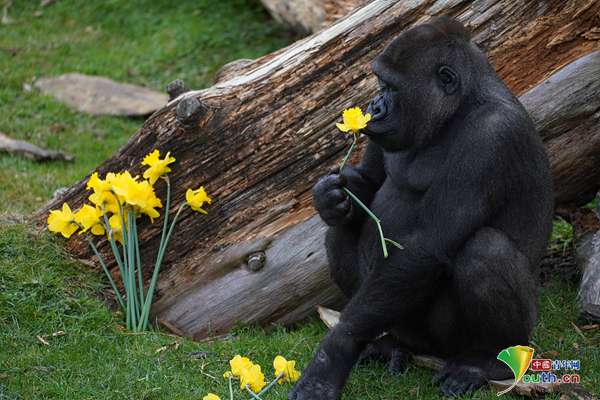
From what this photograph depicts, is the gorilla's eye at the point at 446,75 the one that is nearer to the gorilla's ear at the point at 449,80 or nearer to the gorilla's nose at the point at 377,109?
the gorilla's ear at the point at 449,80

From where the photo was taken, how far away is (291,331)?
202 inches

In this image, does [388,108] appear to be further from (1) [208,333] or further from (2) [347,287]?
(1) [208,333]

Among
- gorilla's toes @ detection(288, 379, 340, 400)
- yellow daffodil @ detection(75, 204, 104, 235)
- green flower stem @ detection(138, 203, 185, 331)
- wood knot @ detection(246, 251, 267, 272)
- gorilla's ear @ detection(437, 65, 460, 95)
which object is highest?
gorilla's ear @ detection(437, 65, 460, 95)

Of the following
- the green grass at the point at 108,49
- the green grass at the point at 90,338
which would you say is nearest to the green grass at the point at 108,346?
the green grass at the point at 90,338

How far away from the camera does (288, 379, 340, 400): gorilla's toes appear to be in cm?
412

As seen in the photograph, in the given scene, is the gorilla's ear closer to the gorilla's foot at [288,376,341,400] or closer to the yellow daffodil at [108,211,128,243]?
the gorilla's foot at [288,376,341,400]

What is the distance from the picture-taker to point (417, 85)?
411cm

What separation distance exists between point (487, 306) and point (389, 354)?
0.74 meters

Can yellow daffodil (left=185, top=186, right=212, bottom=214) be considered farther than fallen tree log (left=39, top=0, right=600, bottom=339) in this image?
Yes

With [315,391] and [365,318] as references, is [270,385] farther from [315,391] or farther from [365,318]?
[365,318]

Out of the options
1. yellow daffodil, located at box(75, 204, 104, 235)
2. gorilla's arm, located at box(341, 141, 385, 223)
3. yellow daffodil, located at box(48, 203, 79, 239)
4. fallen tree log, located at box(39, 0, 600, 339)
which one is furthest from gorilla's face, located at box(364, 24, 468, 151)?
yellow daffodil, located at box(48, 203, 79, 239)

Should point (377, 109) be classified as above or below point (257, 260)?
above

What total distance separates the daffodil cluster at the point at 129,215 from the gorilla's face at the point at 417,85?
128cm

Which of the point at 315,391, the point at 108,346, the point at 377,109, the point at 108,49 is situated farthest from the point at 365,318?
the point at 108,49
